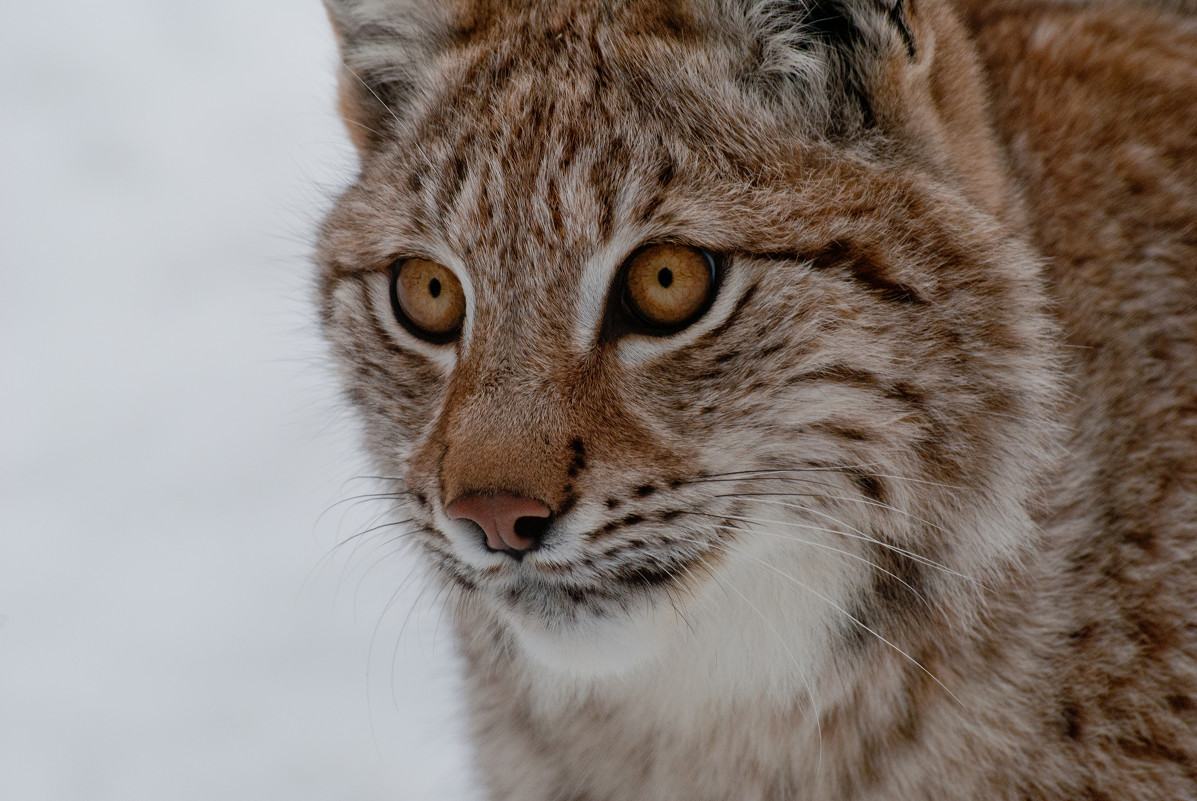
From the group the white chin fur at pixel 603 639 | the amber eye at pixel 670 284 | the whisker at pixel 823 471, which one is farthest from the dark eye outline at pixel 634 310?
the white chin fur at pixel 603 639

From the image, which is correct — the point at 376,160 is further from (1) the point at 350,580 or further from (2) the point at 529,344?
(1) the point at 350,580

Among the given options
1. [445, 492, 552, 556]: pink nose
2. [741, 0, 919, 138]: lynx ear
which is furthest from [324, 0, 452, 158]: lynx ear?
[445, 492, 552, 556]: pink nose

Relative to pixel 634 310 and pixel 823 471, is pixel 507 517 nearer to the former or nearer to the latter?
pixel 634 310

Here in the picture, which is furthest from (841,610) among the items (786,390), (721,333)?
(721,333)

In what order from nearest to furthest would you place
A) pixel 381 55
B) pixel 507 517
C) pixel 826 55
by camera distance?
pixel 507 517
pixel 826 55
pixel 381 55

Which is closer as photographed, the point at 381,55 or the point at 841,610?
the point at 841,610

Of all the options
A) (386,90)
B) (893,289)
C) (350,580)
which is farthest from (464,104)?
(350,580)

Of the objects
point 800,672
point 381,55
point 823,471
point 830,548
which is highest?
point 381,55
